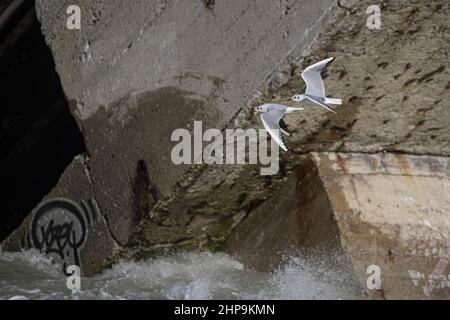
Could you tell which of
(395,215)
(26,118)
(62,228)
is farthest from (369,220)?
(26,118)

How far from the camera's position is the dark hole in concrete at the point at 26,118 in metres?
4.06

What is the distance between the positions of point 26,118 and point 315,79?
1.84 m

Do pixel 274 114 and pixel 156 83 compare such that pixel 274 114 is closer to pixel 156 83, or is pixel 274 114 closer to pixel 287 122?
pixel 287 122

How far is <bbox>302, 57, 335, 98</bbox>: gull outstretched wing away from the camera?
2883 millimetres

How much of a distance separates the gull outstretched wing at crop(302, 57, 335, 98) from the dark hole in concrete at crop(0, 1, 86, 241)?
1.50m

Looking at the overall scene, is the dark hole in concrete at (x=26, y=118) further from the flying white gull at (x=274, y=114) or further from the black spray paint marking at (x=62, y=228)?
the flying white gull at (x=274, y=114)

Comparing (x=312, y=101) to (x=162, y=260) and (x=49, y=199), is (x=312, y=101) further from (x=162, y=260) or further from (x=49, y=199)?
(x=49, y=199)

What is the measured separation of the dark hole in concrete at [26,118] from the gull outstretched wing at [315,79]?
1499mm

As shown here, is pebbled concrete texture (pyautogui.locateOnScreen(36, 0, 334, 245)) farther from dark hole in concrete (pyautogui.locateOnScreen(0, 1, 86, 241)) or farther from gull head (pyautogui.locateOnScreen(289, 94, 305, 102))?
dark hole in concrete (pyautogui.locateOnScreen(0, 1, 86, 241))

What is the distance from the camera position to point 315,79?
289 cm

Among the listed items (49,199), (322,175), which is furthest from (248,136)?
(49,199)

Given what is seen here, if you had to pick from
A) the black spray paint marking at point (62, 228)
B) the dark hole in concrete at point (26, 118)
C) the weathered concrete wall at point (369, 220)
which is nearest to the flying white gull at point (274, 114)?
the weathered concrete wall at point (369, 220)
